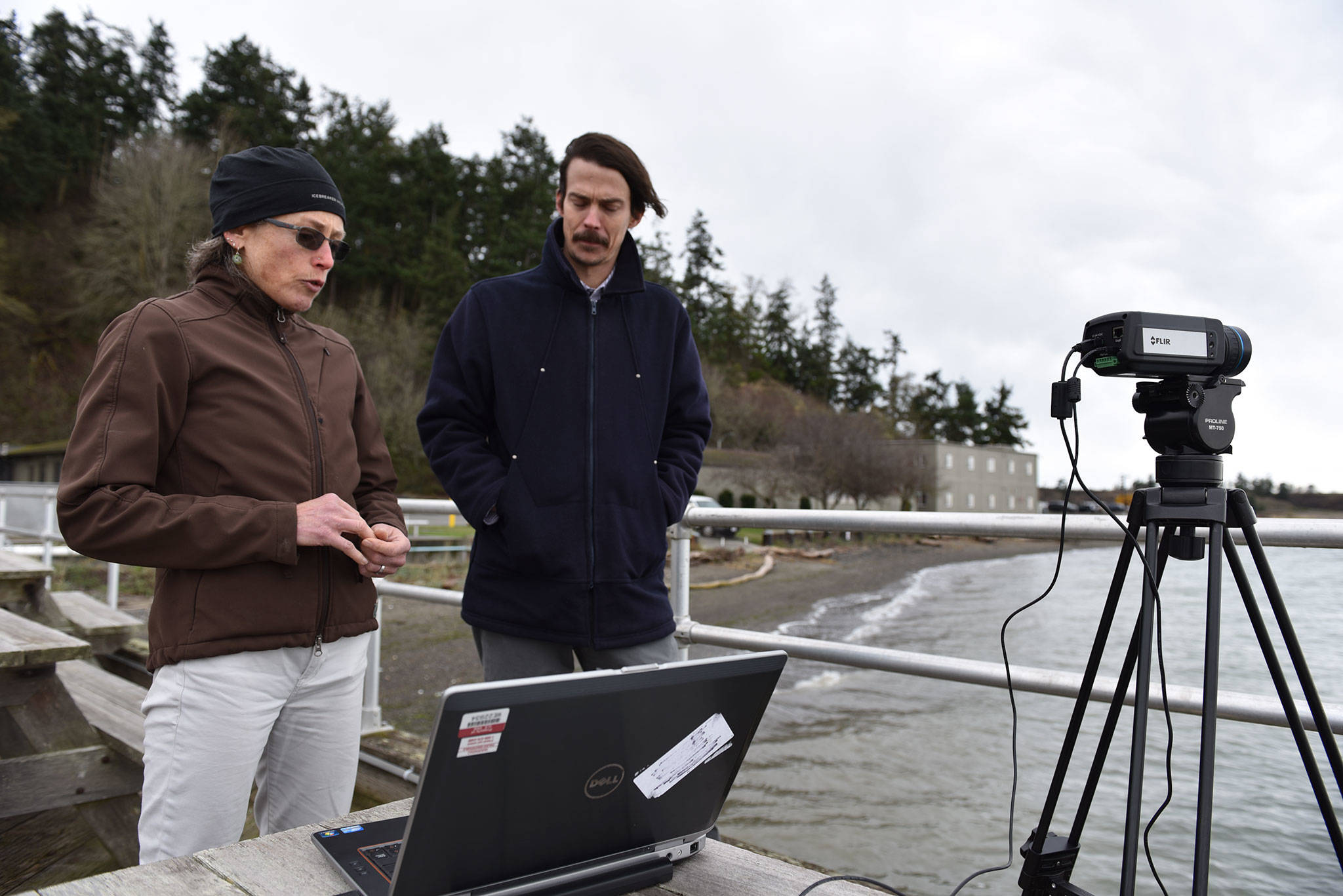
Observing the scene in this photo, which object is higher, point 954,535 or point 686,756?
point 954,535

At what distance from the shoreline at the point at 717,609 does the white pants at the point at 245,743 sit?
1.45 feet

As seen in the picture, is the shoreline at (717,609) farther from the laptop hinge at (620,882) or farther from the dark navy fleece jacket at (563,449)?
the laptop hinge at (620,882)

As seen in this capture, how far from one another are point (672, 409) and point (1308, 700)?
4.25ft

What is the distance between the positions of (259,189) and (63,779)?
169 cm

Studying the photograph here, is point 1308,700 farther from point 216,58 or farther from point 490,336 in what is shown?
point 216,58

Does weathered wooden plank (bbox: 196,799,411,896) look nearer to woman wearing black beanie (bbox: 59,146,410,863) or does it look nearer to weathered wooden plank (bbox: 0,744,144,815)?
woman wearing black beanie (bbox: 59,146,410,863)

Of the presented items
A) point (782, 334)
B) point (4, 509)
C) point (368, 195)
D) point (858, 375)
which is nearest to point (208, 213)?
point (368, 195)

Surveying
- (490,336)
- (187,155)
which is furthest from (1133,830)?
(187,155)

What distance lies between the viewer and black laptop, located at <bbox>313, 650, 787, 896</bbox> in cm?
80

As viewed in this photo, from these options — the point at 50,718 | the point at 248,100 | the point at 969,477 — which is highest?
the point at 248,100

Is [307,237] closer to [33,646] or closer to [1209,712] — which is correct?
[33,646]

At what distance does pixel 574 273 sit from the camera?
1.88m

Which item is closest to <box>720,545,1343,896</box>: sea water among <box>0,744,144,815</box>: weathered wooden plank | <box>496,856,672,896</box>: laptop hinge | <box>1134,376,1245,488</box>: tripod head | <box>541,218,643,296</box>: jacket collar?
<box>1134,376,1245,488</box>: tripod head

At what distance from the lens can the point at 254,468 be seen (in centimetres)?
156
